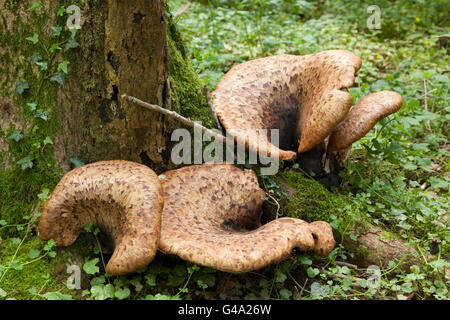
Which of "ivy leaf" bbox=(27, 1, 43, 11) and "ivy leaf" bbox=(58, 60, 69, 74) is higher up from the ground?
"ivy leaf" bbox=(27, 1, 43, 11)

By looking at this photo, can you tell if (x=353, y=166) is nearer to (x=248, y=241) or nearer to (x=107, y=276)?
(x=248, y=241)

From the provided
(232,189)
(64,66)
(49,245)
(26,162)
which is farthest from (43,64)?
(232,189)

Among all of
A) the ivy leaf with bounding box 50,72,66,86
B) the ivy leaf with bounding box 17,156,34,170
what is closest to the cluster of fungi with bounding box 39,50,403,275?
the ivy leaf with bounding box 17,156,34,170

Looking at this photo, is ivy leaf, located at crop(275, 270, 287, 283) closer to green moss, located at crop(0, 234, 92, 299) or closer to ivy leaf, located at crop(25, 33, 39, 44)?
green moss, located at crop(0, 234, 92, 299)

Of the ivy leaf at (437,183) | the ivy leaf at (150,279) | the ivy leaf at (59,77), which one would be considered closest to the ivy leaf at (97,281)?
the ivy leaf at (150,279)

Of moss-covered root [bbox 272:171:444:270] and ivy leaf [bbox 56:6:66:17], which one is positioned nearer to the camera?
ivy leaf [bbox 56:6:66:17]

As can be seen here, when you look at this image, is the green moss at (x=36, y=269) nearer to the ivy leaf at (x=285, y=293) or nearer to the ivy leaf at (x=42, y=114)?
the ivy leaf at (x=42, y=114)

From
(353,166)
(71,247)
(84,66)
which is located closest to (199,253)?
(71,247)
